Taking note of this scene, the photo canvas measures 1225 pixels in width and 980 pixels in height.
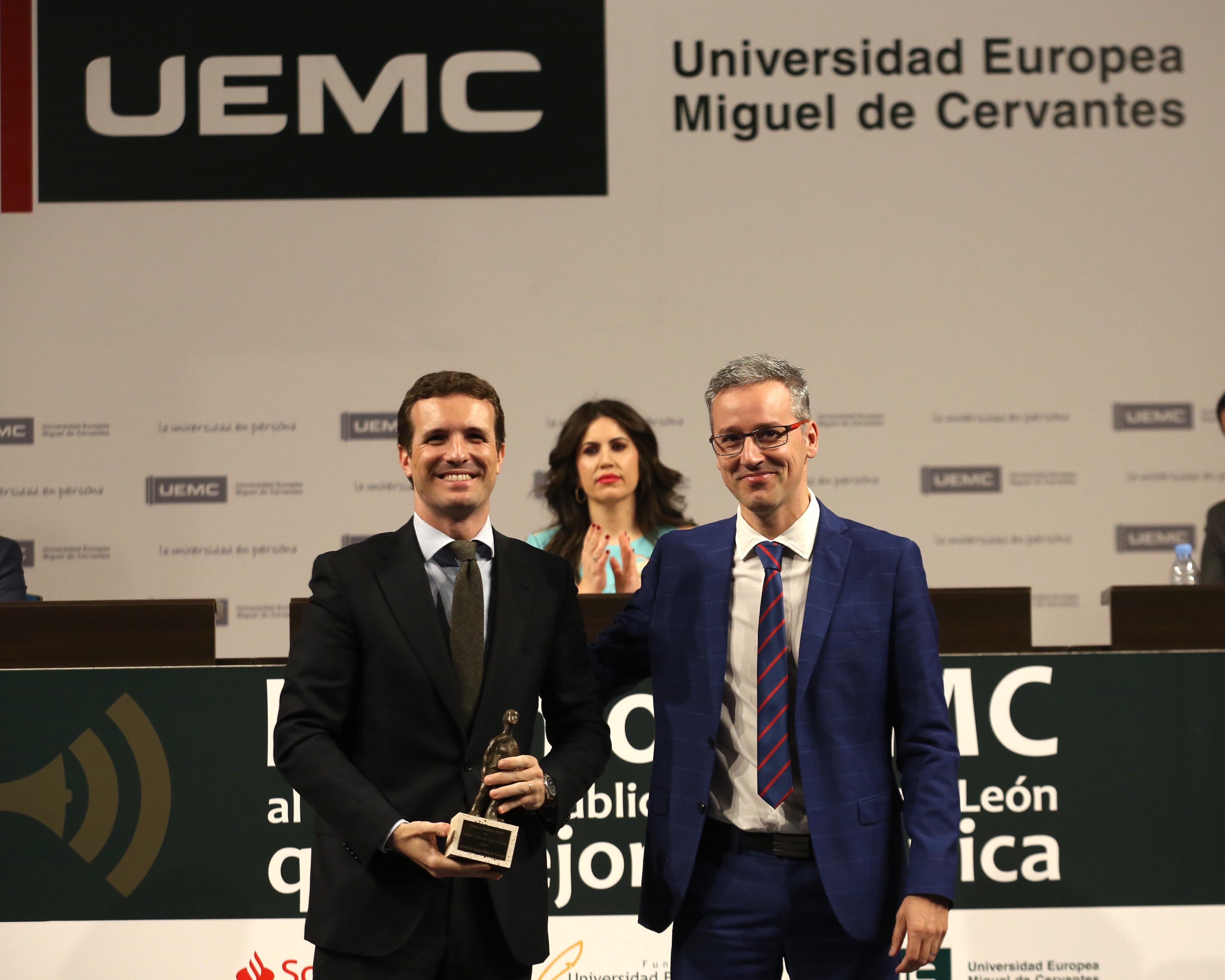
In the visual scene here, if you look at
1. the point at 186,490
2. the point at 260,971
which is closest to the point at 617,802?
the point at 260,971

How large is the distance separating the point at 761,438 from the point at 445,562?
62 centimetres

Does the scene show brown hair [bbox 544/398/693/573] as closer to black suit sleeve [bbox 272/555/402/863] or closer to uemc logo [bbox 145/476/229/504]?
uemc logo [bbox 145/476/229/504]

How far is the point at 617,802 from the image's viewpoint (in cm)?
323

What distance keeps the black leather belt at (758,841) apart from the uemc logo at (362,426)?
4.68 metres

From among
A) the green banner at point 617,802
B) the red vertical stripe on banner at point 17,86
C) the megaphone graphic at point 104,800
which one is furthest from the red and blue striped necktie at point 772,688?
the red vertical stripe on banner at point 17,86

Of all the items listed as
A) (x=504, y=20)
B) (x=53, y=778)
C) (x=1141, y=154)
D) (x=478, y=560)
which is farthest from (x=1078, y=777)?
(x=504, y=20)

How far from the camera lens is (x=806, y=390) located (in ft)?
7.41

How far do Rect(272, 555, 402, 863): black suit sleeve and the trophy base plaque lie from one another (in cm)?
13

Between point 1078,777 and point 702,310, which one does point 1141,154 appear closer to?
point 702,310

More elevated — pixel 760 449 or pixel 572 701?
pixel 760 449

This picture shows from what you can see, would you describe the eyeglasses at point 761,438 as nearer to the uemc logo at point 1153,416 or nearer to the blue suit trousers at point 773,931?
the blue suit trousers at point 773,931

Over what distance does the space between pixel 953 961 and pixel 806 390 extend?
1787 mm

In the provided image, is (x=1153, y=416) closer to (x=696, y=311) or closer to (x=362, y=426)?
(x=696, y=311)

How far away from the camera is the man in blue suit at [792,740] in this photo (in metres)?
2.10
